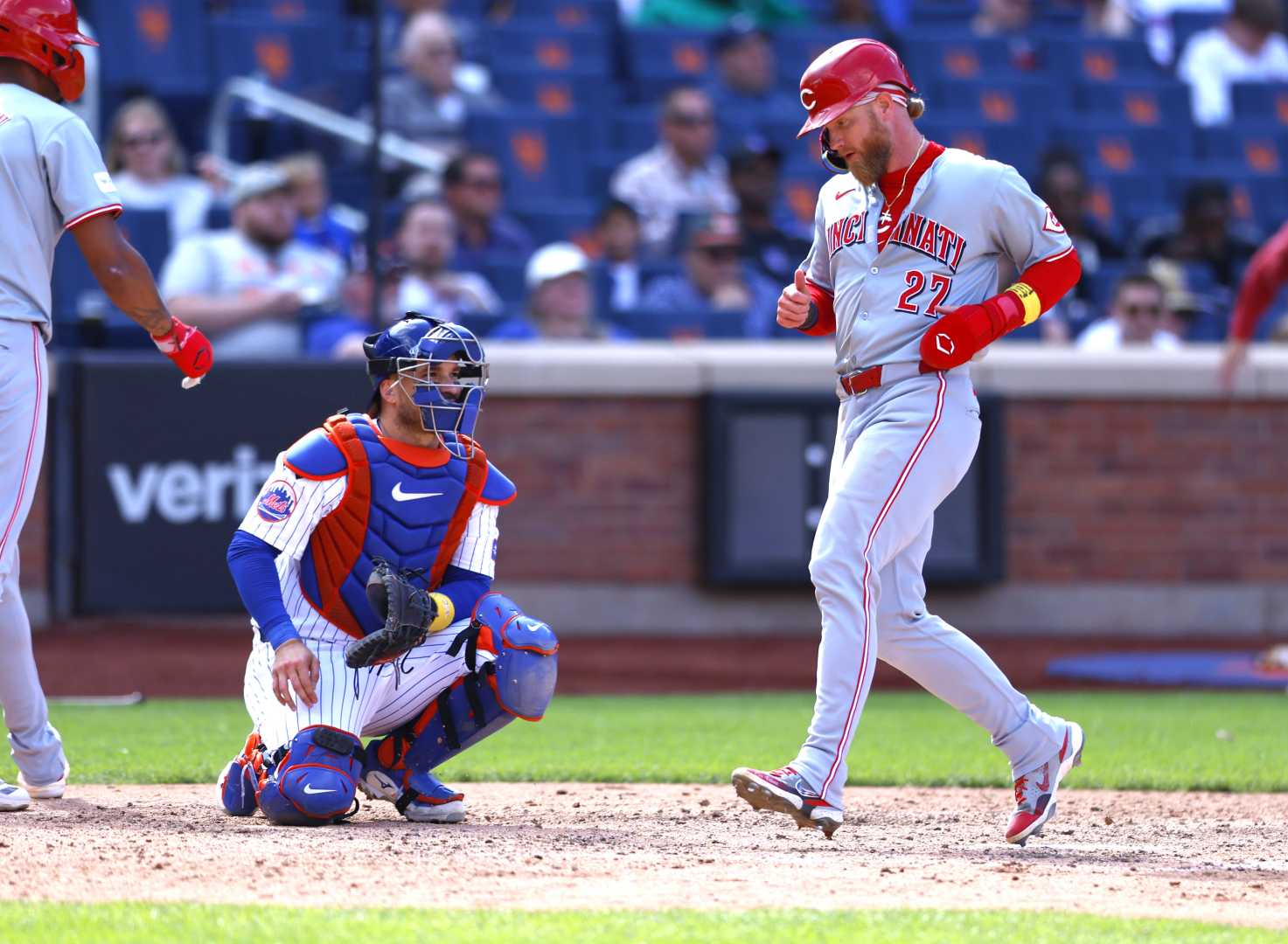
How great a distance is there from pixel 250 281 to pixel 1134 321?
4.72 m

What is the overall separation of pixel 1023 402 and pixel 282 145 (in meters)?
4.50

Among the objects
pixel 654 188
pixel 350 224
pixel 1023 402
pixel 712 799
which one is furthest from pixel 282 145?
pixel 712 799

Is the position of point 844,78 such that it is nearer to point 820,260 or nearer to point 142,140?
point 820,260

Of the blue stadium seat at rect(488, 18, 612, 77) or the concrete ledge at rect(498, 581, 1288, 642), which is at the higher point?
the blue stadium seat at rect(488, 18, 612, 77)

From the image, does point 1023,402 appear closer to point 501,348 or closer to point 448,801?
point 501,348

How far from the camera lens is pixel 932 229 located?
4645 millimetres

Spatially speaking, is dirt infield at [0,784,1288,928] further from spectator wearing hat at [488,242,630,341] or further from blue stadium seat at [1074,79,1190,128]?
blue stadium seat at [1074,79,1190,128]

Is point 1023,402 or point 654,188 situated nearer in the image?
point 1023,402

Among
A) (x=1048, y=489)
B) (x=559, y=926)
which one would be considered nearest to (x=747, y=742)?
(x=559, y=926)

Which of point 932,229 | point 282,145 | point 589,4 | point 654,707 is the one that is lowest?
point 654,707

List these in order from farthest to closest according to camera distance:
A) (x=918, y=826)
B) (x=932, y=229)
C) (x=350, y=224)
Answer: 1. (x=350, y=224)
2. (x=918, y=826)
3. (x=932, y=229)

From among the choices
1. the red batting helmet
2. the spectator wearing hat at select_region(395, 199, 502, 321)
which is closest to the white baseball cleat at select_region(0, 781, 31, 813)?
the red batting helmet

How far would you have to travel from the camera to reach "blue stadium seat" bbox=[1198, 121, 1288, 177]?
45.4ft

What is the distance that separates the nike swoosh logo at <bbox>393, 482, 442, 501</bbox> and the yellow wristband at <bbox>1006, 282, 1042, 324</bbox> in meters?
1.44
